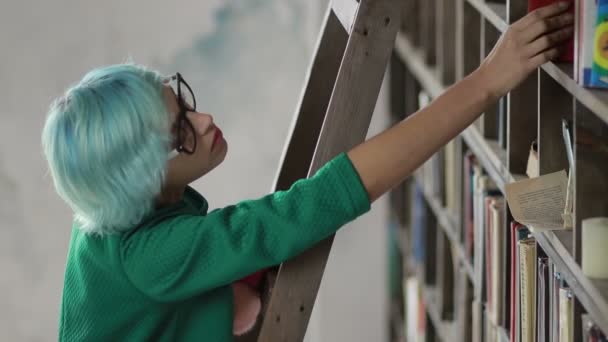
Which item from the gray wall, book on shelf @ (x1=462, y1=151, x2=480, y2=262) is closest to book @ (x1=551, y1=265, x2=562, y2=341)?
book on shelf @ (x1=462, y1=151, x2=480, y2=262)

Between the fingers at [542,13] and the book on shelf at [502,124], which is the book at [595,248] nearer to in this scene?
the fingers at [542,13]

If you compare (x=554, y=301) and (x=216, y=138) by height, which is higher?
(x=216, y=138)

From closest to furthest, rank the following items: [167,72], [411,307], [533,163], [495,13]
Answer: [533,163]
[495,13]
[411,307]
[167,72]

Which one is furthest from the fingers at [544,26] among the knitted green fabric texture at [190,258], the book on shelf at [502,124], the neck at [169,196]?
the neck at [169,196]

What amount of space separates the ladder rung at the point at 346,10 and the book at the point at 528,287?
448 mm

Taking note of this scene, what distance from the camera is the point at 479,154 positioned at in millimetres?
1869

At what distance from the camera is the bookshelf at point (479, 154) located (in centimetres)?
124

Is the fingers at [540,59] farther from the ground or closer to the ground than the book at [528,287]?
farther from the ground

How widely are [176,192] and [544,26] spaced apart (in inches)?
24.1

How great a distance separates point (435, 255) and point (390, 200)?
26.5 inches

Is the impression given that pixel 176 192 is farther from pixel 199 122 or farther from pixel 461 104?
pixel 461 104

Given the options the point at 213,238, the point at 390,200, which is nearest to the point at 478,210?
the point at 213,238

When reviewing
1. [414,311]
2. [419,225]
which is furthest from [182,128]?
[414,311]

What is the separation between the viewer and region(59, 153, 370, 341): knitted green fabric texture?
51.3 inches
